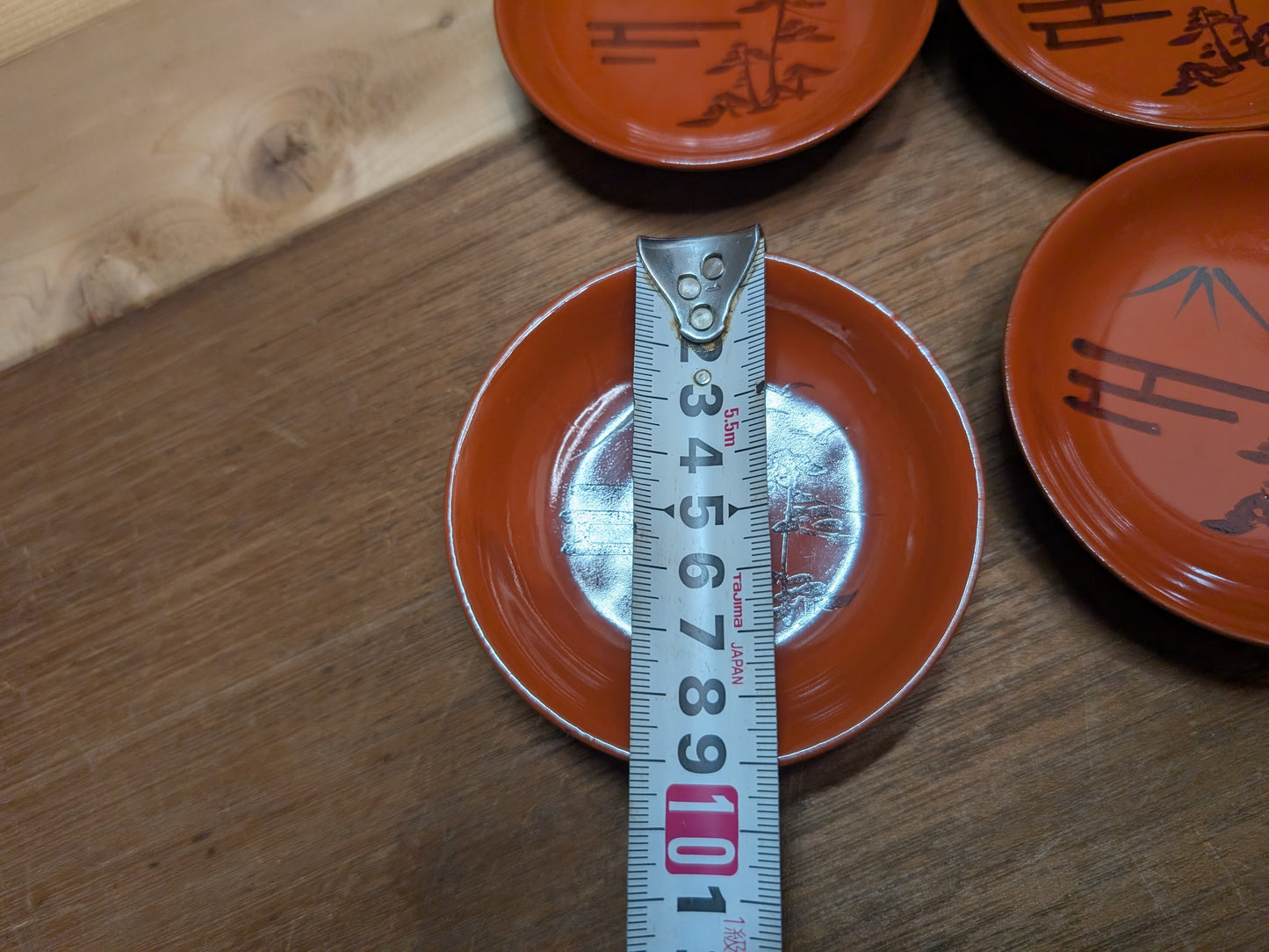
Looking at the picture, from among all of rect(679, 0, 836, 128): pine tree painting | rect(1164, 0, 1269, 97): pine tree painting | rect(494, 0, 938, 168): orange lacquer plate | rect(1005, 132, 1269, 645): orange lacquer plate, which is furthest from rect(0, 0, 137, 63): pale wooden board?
rect(1164, 0, 1269, 97): pine tree painting

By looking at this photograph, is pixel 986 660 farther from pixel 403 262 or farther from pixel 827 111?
pixel 403 262

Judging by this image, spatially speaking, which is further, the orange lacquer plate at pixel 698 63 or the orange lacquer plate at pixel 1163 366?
the orange lacquer plate at pixel 698 63

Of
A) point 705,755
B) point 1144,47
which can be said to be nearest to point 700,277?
point 705,755

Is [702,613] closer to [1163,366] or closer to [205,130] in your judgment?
[1163,366]

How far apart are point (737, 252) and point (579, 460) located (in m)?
0.26

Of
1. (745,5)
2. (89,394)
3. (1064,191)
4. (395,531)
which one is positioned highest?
(745,5)

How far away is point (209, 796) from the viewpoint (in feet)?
2.55

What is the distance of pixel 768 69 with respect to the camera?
903 mm

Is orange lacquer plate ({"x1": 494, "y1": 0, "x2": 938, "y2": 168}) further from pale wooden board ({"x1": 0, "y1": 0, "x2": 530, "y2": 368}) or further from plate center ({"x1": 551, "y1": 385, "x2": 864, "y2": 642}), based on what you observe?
plate center ({"x1": 551, "y1": 385, "x2": 864, "y2": 642})

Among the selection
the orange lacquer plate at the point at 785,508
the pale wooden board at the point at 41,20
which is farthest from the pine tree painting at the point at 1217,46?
the pale wooden board at the point at 41,20

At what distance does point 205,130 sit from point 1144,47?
1.12m

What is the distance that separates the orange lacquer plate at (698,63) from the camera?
0.85 metres

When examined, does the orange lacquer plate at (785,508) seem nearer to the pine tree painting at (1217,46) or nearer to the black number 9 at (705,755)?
the black number 9 at (705,755)

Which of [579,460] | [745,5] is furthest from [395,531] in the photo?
[745,5]
